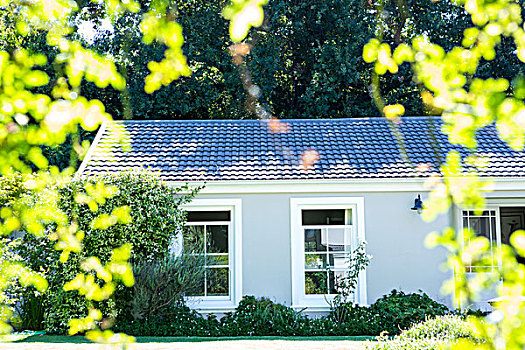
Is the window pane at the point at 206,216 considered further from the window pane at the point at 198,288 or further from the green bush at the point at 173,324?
the green bush at the point at 173,324

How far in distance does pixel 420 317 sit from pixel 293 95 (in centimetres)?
1531

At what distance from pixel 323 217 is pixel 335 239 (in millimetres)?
529

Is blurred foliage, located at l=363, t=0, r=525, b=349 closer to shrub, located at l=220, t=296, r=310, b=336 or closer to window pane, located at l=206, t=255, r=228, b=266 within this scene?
shrub, located at l=220, t=296, r=310, b=336

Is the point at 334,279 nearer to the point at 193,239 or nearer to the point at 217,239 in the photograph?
the point at 217,239

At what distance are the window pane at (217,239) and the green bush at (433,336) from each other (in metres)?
5.54

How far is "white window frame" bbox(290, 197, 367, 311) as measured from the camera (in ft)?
40.3

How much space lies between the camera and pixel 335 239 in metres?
12.6

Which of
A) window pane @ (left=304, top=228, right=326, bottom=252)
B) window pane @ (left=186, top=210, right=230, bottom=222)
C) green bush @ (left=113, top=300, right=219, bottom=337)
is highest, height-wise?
window pane @ (left=186, top=210, right=230, bottom=222)

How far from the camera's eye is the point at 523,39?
5.90ft

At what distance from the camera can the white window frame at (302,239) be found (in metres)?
12.3

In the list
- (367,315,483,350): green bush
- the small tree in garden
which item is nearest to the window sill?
the small tree in garden

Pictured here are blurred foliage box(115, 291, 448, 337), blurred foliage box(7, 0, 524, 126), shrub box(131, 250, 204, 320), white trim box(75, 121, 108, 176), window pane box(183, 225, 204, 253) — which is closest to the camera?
shrub box(131, 250, 204, 320)

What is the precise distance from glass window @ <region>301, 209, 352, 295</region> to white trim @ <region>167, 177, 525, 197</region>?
0.53 m

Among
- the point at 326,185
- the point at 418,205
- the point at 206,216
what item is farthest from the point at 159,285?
the point at 418,205
